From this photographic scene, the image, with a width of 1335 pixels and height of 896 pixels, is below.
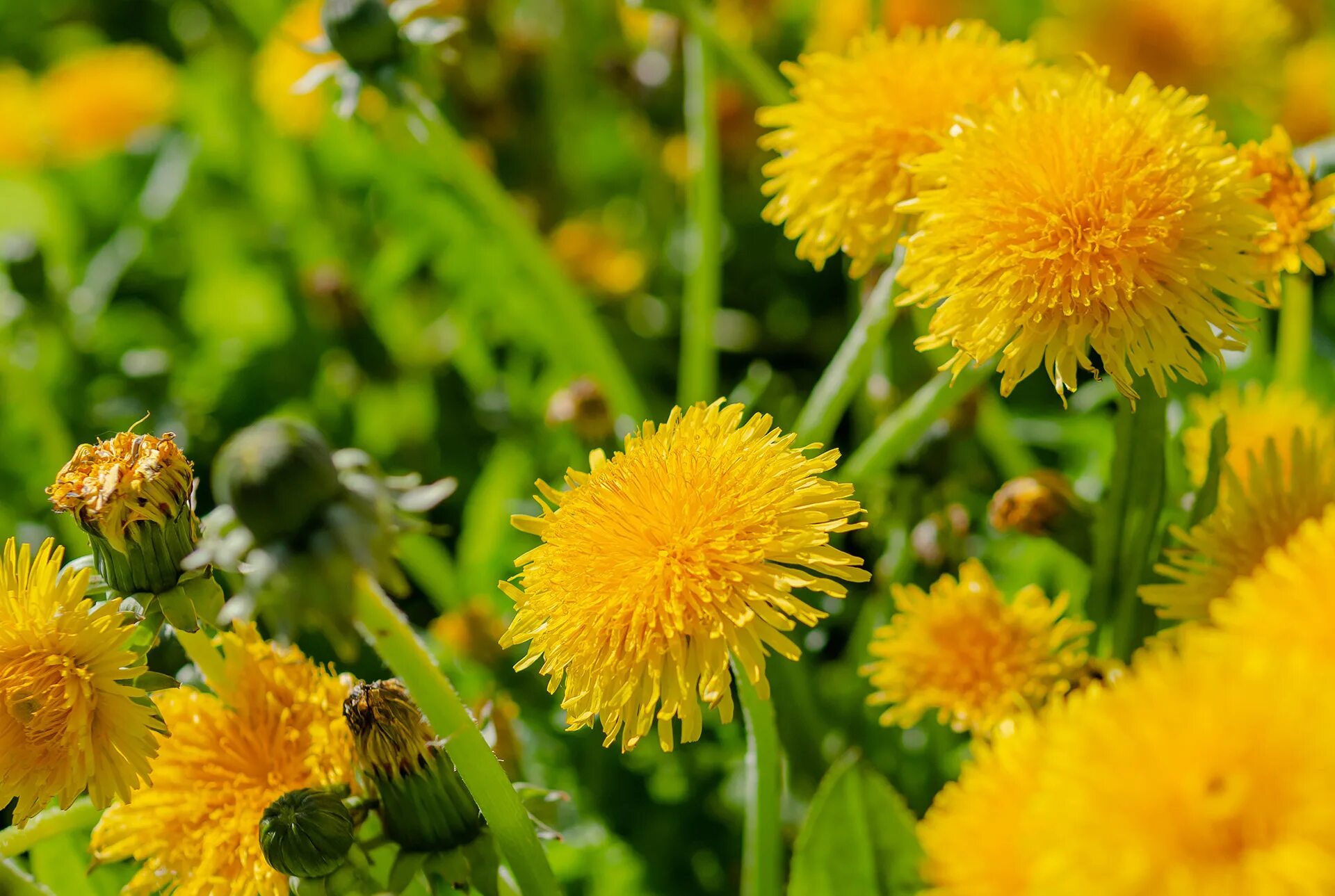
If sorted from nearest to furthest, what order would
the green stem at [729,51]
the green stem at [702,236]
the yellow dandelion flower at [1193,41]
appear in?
the green stem at [729,51] < the green stem at [702,236] < the yellow dandelion flower at [1193,41]

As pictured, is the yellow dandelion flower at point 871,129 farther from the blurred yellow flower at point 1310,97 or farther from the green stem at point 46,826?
the blurred yellow flower at point 1310,97

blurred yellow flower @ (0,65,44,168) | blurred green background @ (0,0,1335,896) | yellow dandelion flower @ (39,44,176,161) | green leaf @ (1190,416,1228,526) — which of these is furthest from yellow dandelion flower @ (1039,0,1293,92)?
blurred yellow flower @ (0,65,44,168)

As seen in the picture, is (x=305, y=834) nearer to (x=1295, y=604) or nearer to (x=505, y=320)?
(x=1295, y=604)

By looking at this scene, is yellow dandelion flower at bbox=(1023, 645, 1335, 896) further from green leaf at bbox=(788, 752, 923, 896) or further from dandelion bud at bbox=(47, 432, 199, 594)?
dandelion bud at bbox=(47, 432, 199, 594)

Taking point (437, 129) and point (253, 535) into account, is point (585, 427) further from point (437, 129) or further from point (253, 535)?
point (253, 535)

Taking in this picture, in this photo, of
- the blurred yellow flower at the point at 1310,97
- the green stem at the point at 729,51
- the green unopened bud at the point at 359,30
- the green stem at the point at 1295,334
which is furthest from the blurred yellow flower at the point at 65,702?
the blurred yellow flower at the point at 1310,97

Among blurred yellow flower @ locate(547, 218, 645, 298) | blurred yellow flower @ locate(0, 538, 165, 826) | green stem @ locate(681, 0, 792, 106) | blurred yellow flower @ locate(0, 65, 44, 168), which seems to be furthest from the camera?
blurred yellow flower @ locate(0, 65, 44, 168)
